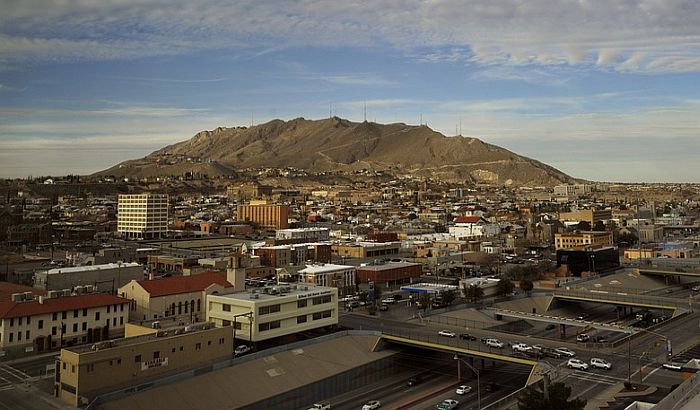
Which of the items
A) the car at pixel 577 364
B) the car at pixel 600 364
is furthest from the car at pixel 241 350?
the car at pixel 600 364

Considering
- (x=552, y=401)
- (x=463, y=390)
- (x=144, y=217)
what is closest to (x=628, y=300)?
(x=463, y=390)

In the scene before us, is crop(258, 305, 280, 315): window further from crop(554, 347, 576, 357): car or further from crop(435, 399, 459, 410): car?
crop(554, 347, 576, 357): car

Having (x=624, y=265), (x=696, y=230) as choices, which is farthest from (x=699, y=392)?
(x=696, y=230)

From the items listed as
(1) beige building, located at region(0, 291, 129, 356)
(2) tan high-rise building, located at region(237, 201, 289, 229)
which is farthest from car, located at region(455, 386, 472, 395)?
(2) tan high-rise building, located at region(237, 201, 289, 229)

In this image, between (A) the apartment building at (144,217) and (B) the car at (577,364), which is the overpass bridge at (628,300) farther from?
(A) the apartment building at (144,217)

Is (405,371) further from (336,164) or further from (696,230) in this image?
(336,164)
